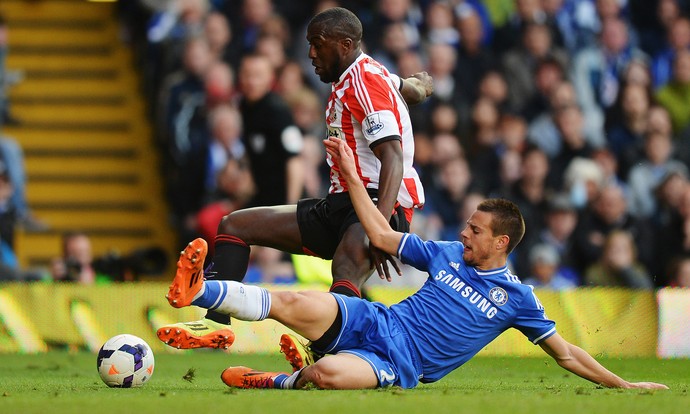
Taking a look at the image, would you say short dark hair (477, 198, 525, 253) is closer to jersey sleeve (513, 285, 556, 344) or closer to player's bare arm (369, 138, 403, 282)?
jersey sleeve (513, 285, 556, 344)

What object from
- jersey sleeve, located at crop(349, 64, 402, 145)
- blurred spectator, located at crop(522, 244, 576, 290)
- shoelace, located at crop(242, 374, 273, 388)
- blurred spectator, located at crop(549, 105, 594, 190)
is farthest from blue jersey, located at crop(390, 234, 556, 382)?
blurred spectator, located at crop(549, 105, 594, 190)

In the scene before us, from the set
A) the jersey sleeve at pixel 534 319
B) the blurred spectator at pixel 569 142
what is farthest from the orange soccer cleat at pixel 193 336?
the blurred spectator at pixel 569 142

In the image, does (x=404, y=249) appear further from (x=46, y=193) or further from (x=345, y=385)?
(x=46, y=193)

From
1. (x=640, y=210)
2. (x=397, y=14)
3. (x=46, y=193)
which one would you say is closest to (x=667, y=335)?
(x=640, y=210)

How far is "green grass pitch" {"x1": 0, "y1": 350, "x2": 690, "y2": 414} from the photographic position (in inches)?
227

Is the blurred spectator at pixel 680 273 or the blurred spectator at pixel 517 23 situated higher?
the blurred spectator at pixel 517 23

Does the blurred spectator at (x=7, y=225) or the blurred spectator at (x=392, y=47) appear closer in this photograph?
the blurred spectator at (x=7, y=225)

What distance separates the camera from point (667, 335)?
444 inches

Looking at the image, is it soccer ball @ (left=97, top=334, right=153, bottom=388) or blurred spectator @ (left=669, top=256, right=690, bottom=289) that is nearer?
soccer ball @ (left=97, top=334, right=153, bottom=388)

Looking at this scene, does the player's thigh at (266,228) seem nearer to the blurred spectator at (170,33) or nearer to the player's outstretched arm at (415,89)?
the player's outstretched arm at (415,89)

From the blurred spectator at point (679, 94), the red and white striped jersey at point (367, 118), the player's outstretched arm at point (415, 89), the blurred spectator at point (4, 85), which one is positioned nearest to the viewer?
the red and white striped jersey at point (367, 118)

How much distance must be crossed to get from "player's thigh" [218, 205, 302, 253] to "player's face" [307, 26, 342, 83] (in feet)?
2.80

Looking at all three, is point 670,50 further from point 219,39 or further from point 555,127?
point 219,39

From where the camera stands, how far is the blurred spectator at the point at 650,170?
46.0ft
